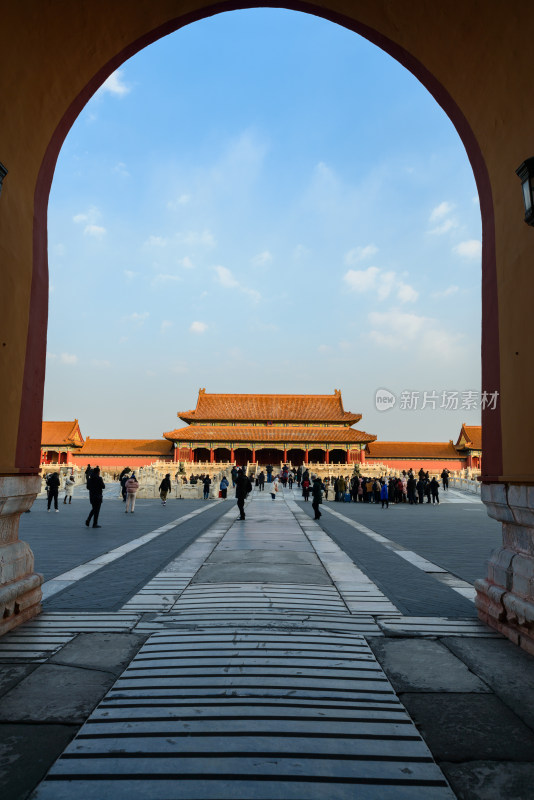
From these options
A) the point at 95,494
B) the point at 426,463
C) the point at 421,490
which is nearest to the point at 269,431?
the point at 426,463

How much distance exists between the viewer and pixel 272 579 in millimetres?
5301

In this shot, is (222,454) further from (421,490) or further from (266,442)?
(421,490)

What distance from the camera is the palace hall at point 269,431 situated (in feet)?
158

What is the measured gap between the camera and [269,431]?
50062 millimetres

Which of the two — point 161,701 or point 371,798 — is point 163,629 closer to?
point 161,701

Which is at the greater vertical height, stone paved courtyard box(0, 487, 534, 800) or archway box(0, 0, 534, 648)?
archway box(0, 0, 534, 648)

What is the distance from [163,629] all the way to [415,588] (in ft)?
9.15

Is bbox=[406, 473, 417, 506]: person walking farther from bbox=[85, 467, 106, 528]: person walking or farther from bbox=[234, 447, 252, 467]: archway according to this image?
bbox=[234, 447, 252, 467]: archway

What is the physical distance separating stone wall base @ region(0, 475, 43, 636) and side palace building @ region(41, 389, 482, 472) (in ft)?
143

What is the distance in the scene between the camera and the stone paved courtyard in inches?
73.7

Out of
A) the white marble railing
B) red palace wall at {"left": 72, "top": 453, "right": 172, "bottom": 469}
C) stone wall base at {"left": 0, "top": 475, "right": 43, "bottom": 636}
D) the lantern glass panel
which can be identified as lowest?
the white marble railing

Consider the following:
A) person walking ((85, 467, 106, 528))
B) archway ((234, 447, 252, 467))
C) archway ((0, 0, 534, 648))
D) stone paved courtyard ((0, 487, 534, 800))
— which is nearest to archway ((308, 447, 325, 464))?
archway ((234, 447, 252, 467))

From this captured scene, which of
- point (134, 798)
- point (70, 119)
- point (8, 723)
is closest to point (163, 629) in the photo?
point (8, 723)

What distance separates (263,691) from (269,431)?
1870 inches
